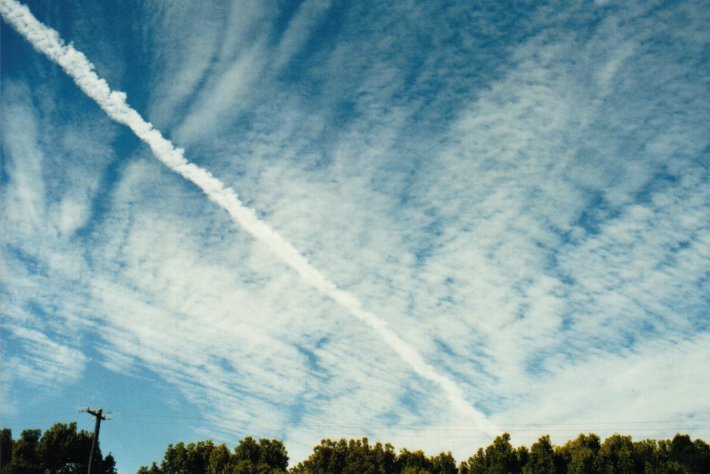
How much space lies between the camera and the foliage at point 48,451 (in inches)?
2415

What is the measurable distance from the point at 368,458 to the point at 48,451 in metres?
41.5

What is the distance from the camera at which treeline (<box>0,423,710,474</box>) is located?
51.4 metres

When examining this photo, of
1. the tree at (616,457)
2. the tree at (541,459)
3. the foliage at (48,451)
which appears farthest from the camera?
the foliage at (48,451)

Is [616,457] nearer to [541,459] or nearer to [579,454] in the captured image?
[579,454]

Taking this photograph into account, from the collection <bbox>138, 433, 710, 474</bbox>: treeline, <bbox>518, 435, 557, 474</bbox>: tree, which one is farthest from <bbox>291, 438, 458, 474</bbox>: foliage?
<bbox>518, 435, 557, 474</bbox>: tree

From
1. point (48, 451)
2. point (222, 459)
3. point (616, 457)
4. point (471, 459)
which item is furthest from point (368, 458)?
point (48, 451)

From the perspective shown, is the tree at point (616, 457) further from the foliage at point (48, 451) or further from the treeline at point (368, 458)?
the foliage at point (48, 451)

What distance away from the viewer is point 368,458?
2467 inches

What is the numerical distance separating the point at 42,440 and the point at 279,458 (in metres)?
31.0

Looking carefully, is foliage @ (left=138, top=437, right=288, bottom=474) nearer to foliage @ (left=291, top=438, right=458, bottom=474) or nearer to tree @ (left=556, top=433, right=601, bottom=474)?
foliage @ (left=291, top=438, right=458, bottom=474)

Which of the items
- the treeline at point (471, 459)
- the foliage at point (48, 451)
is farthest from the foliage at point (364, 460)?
the foliage at point (48, 451)

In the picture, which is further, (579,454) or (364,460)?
(364,460)

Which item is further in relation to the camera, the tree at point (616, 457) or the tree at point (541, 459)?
the tree at point (541, 459)

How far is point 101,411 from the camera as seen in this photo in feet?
126
